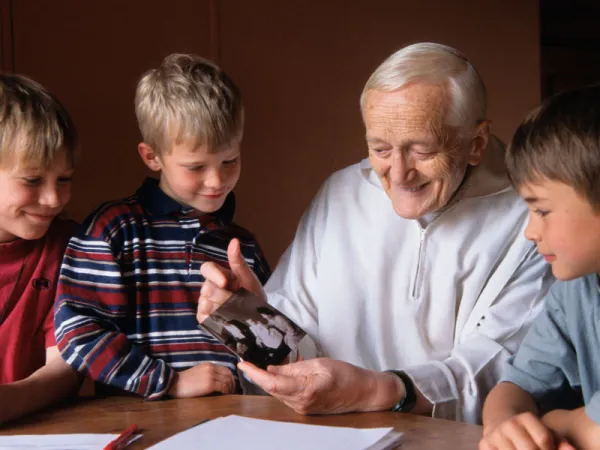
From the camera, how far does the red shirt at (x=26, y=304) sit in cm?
199

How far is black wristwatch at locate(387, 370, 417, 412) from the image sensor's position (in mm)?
1741

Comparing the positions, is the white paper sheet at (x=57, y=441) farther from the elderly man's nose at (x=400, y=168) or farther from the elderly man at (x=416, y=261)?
the elderly man's nose at (x=400, y=168)

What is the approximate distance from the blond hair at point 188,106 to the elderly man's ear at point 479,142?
59 centimetres

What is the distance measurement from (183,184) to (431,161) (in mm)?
615

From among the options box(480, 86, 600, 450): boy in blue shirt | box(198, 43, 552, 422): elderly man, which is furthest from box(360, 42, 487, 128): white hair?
box(480, 86, 600, 450): boy in blue shirt

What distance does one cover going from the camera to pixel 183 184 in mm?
2027

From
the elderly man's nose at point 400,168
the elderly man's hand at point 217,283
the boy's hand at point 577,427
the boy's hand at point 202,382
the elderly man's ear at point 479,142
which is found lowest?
the boy's hand at point 202,382

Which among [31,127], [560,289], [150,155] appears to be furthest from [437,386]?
[31,127]

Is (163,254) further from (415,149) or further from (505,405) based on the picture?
(505,405)

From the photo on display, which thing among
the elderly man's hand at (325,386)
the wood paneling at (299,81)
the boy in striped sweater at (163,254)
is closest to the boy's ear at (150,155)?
the boy in striped sweater at (163,254)

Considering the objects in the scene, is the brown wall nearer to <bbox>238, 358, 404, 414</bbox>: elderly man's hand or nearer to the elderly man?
the elderly man

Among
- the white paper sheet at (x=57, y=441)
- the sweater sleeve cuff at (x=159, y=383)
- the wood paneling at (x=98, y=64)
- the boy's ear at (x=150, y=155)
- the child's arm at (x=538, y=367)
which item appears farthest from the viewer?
the wood paneling at (x=98, y=64)

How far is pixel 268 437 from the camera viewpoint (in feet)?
4.78

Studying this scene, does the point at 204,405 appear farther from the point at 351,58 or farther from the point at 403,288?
the point at 351,58
